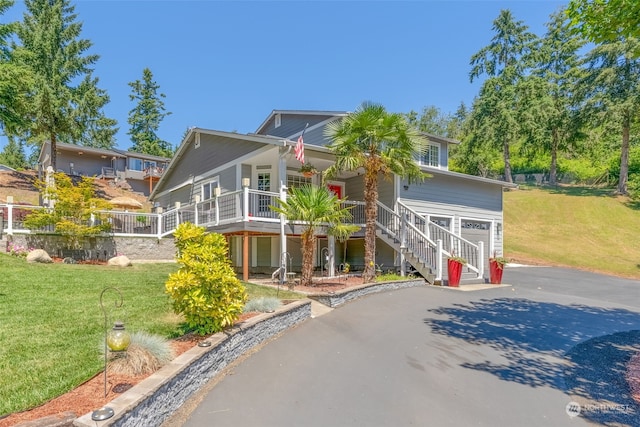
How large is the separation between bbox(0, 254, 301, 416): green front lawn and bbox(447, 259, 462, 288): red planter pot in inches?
226

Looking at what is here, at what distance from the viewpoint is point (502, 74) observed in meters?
38.2

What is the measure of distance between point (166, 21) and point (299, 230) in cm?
940

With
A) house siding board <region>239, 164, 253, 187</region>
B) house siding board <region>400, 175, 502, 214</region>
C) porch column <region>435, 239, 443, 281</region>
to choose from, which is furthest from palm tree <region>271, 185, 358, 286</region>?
house siding board <region>400, 175, 502, 214</region>

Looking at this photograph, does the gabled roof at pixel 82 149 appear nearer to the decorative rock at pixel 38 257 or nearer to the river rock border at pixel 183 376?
the decorative rock at pixel 38 257

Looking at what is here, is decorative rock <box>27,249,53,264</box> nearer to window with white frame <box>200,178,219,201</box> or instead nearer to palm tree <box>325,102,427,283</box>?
window with white frame <box>200,178,219,201</box>

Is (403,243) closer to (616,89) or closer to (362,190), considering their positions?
(362,190)

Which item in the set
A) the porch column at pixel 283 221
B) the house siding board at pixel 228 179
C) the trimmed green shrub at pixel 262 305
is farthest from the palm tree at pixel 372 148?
the trimmed green shrub at pixel 262 305

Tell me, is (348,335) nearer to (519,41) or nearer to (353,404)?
(353,404)

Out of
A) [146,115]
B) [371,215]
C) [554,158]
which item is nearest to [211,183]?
[371,215]

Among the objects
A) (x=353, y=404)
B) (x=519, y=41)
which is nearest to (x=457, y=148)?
(x=519, y=41)

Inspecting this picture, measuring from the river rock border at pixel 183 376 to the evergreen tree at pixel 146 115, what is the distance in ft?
163

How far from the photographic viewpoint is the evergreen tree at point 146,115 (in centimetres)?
5066

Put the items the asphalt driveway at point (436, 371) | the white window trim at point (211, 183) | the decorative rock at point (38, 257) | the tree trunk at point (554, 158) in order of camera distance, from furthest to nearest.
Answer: the tree trunk at point (554, 158), the white window trim at point (211, 183), the decorative rock at point (38, 257), the asphalt driveway at point (436, 371)

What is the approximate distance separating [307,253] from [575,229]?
77.6 feet
